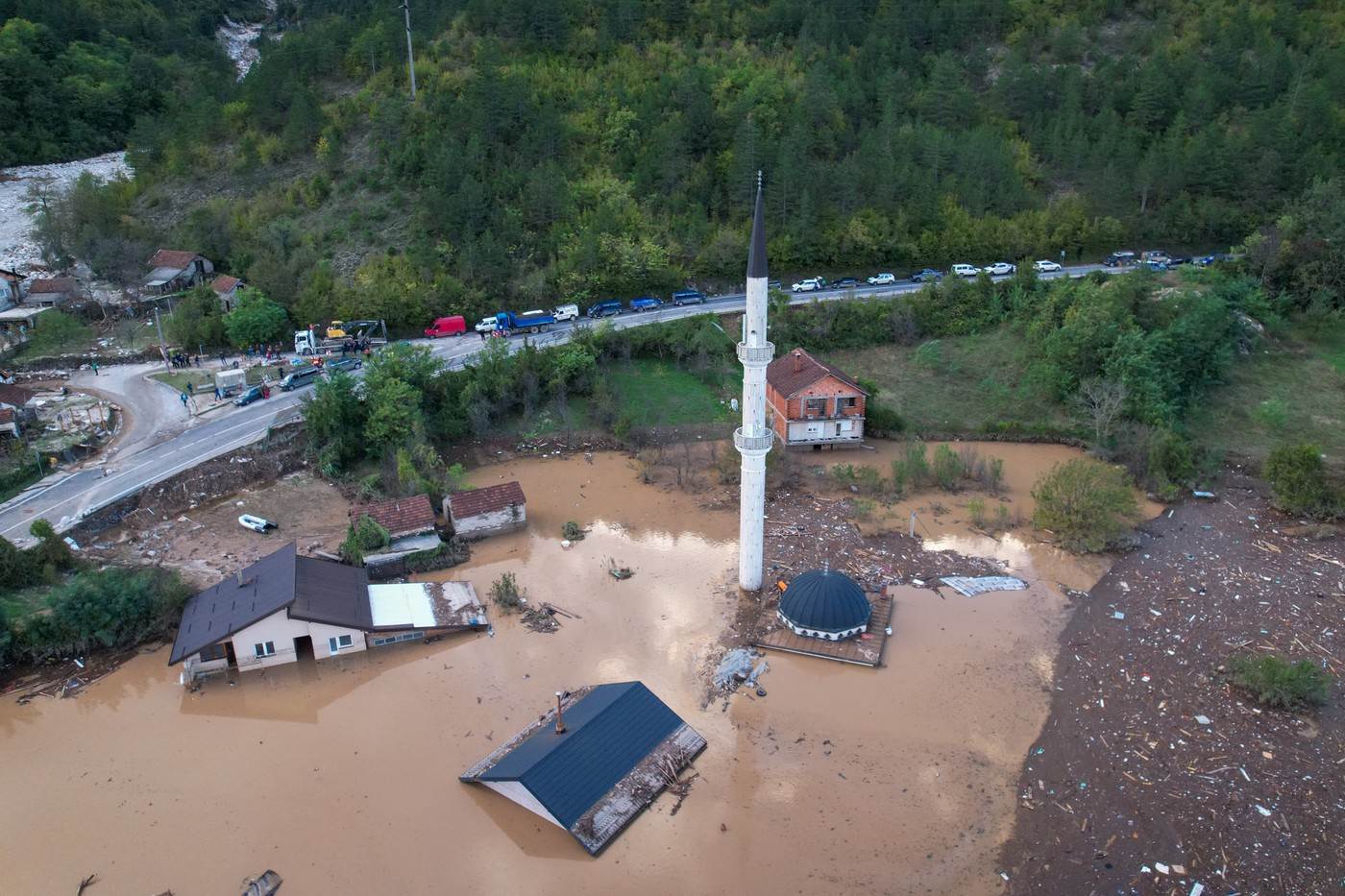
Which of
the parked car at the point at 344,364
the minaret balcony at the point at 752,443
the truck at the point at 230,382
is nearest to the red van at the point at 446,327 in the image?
the parked car at the point at 344,364

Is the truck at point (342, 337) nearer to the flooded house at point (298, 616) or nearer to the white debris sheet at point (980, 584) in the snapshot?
the flooded house at point (298, 616)

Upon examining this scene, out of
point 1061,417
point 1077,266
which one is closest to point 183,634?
point 1061,417

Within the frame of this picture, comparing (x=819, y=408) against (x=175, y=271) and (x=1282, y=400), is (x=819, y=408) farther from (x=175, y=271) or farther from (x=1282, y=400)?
(x=175, y=271)

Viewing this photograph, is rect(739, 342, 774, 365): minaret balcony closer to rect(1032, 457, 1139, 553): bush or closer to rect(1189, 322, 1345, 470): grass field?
rect(1032, 457, 1139, 553): bush

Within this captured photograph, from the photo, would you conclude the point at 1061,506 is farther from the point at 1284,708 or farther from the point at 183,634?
the point at 183,634

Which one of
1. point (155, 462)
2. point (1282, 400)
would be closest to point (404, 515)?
point (155, 462)
